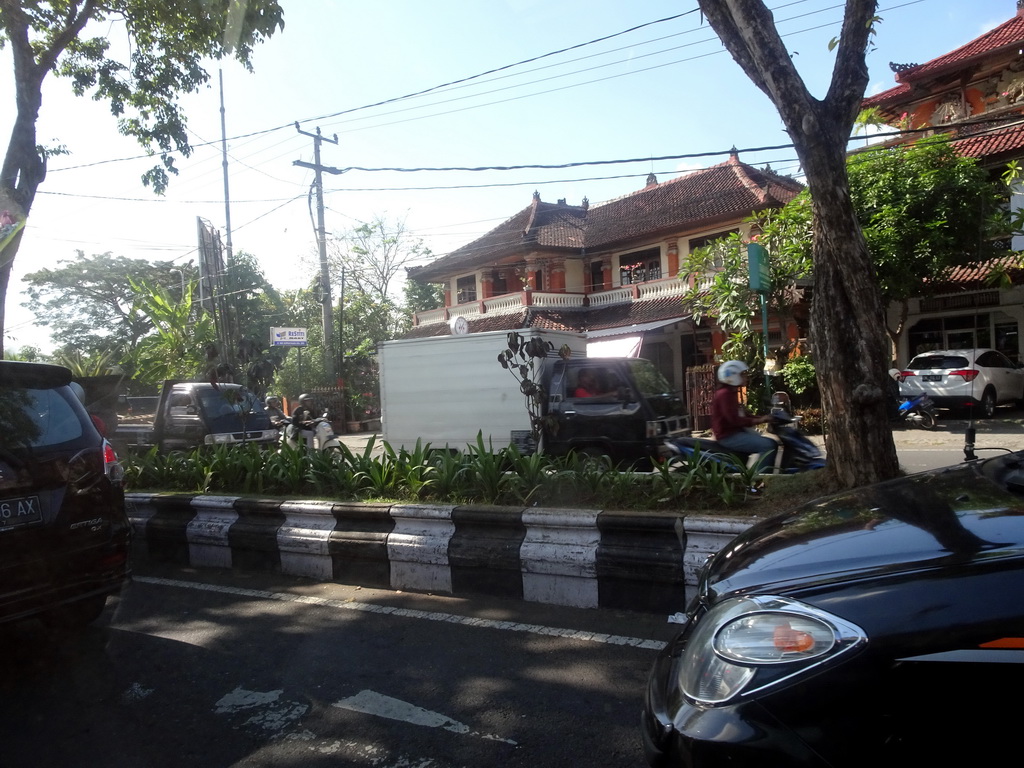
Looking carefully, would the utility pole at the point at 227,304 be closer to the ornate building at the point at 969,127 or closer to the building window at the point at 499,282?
the building window at the point at 499,282

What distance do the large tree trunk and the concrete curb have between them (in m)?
1.19

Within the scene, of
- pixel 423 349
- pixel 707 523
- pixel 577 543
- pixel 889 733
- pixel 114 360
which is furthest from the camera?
pixel 114 360

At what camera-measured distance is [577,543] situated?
4500 millimetres

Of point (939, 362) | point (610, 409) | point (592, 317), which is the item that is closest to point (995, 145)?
point (939, 362)

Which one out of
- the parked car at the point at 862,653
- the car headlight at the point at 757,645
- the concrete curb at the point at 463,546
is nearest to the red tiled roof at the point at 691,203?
the concrete curb at the point at 463,546

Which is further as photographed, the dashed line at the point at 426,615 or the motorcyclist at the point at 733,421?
the motorcyclist at the point at 733,421

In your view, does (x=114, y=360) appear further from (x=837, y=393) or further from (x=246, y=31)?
(x=837, y=393)

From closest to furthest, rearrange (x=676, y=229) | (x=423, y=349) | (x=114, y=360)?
(x=423, y=349) → (x=676, y=229) → (x=114, y=360)

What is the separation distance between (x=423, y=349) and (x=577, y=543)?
7.53m

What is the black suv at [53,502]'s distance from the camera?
3662 millimetres

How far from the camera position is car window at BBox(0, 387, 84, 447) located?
12.7 feet

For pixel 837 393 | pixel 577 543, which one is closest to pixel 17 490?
pixel 577 543

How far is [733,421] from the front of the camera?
7.08 m

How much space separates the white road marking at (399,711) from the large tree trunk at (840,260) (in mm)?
2905
